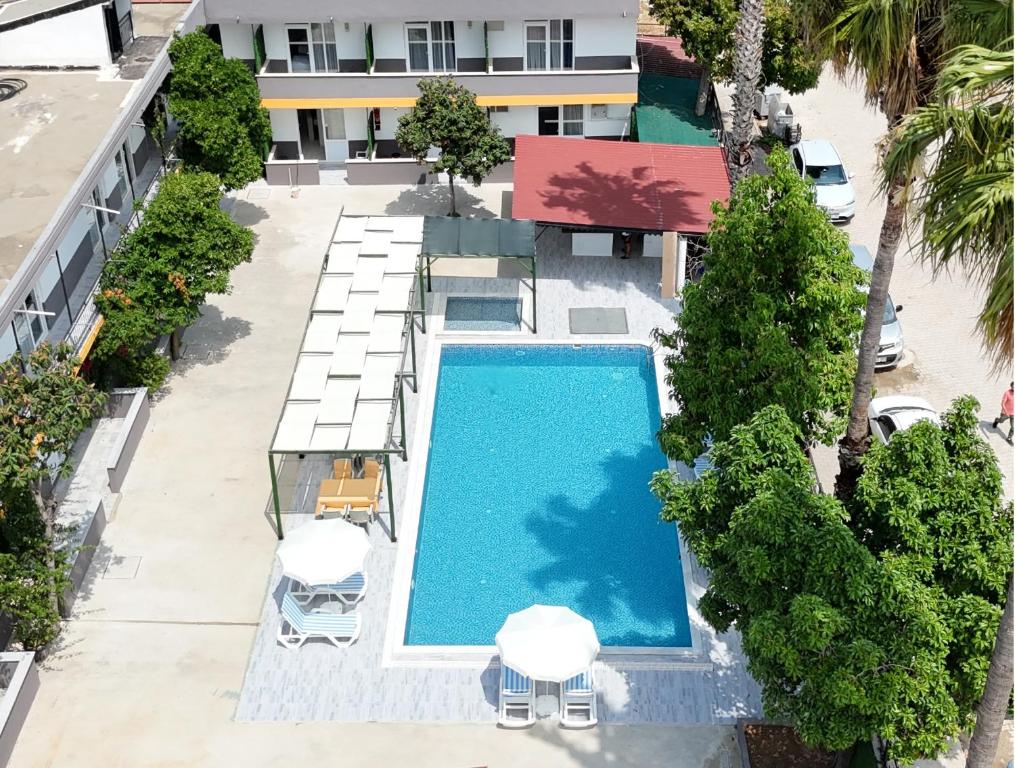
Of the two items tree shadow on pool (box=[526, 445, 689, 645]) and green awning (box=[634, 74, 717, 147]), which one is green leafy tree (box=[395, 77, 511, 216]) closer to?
green awning (box=[634, 74, 717, 147])

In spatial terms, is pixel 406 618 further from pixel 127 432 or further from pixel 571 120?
pixel 571 120

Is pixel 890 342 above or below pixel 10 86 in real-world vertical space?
below

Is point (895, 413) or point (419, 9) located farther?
point (419, 9)

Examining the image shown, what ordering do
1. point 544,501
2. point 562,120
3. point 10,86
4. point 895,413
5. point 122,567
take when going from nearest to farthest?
point 122,567 < point 544,501 < point 895,413 < point 10,86 < point 562,120

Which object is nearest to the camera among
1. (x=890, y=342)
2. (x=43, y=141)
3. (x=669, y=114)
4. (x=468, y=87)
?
(x=43, y=141)

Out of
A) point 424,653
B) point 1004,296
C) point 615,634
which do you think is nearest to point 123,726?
point 424,653

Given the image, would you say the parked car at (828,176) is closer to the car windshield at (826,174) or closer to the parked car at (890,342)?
the car windshield at (826,174)

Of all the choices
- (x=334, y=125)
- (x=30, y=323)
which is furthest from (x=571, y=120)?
(x=30, y=323)
